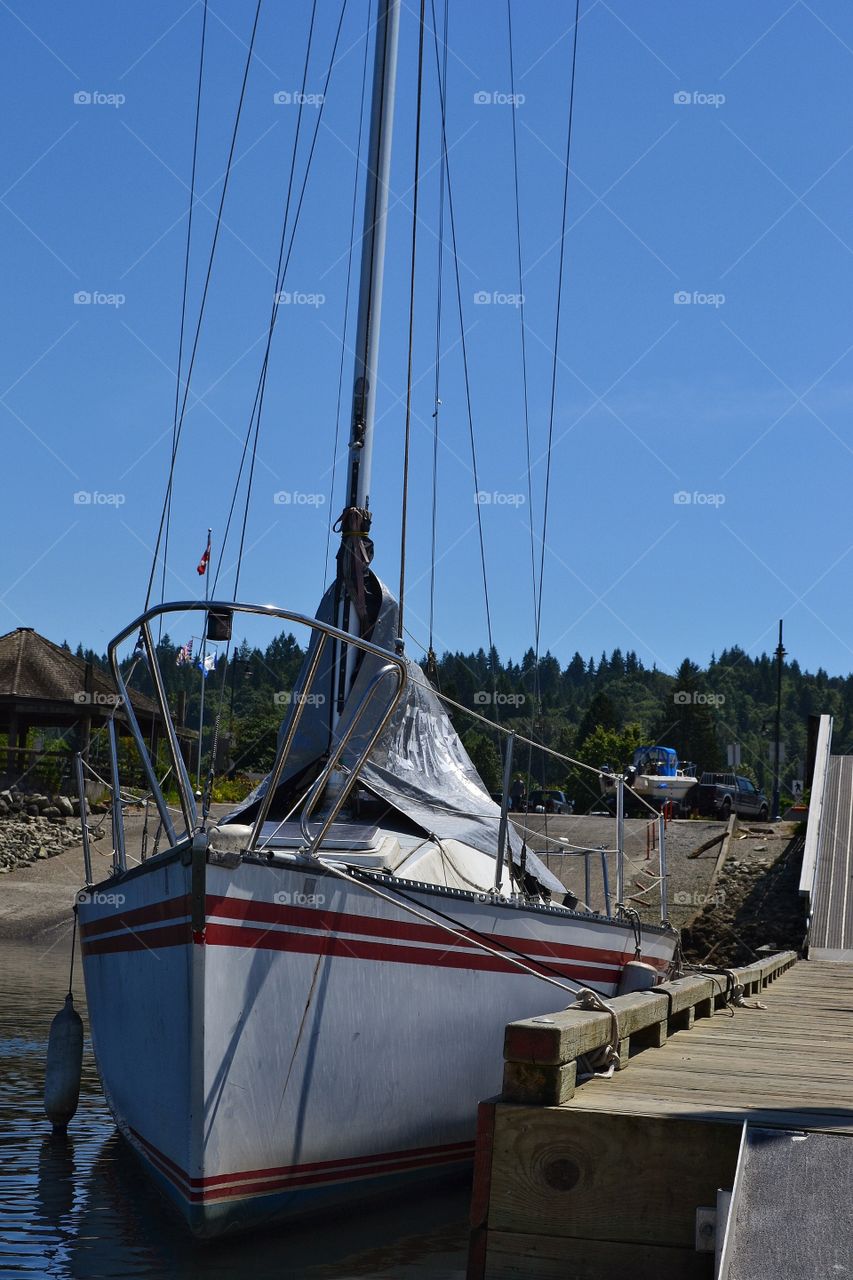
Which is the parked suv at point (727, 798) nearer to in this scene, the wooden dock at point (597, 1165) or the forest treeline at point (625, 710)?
the forest treeline at point (625, 710)

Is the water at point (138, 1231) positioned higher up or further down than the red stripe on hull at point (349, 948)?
further down

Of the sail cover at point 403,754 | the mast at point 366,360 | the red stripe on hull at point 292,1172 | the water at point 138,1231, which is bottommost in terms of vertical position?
the water at point 138,1231

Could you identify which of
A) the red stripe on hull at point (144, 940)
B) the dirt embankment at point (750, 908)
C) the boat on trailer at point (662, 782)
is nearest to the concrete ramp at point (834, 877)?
the dirt embankment at point (750, 908)

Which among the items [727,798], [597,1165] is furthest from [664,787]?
[597,1165]

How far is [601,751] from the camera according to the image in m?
70.9

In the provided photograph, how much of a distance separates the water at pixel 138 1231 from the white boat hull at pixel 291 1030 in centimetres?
18

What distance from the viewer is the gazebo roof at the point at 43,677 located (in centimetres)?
3186

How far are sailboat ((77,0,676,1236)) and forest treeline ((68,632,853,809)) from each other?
133 ft

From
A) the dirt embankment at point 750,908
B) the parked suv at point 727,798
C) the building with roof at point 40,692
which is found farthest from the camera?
the parked suv at point 727,798

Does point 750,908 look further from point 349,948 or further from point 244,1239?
point 244,1239

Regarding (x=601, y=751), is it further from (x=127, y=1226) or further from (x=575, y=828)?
(x=127, y=1226)

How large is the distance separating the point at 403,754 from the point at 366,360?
2.97m

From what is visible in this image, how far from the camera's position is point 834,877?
18.4 metres

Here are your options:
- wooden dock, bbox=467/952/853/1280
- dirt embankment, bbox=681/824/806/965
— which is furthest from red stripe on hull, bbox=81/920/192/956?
dirt embankment, bbox=681/824/806/965
